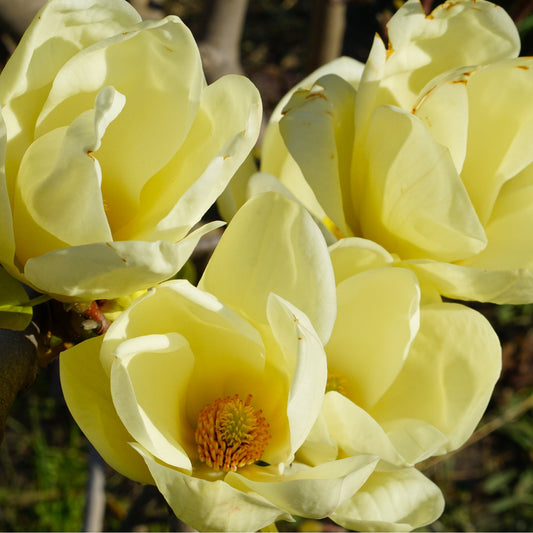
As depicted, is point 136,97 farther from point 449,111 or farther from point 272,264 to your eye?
point 449,111

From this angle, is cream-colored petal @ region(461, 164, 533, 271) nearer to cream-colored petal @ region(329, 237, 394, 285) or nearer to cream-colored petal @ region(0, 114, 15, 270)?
cream-colored petal @ region(329, 237, 394, 285)

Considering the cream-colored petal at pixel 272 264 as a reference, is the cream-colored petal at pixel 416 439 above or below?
below

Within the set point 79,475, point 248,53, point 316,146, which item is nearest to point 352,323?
point 316,146

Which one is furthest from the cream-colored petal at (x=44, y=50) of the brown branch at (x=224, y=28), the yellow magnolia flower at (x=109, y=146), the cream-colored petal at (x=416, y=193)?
the brown branch at (x=224, y=28)

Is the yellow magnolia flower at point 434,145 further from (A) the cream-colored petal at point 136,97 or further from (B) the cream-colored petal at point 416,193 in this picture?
(A) the cream-colored petal at point 136,97

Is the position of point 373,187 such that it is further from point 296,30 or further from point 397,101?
point 296,30

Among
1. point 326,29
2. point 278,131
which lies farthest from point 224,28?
point 278,131

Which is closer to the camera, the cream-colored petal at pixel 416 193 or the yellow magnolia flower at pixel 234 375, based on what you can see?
the yellow magnolia flower at pixel 234 375
